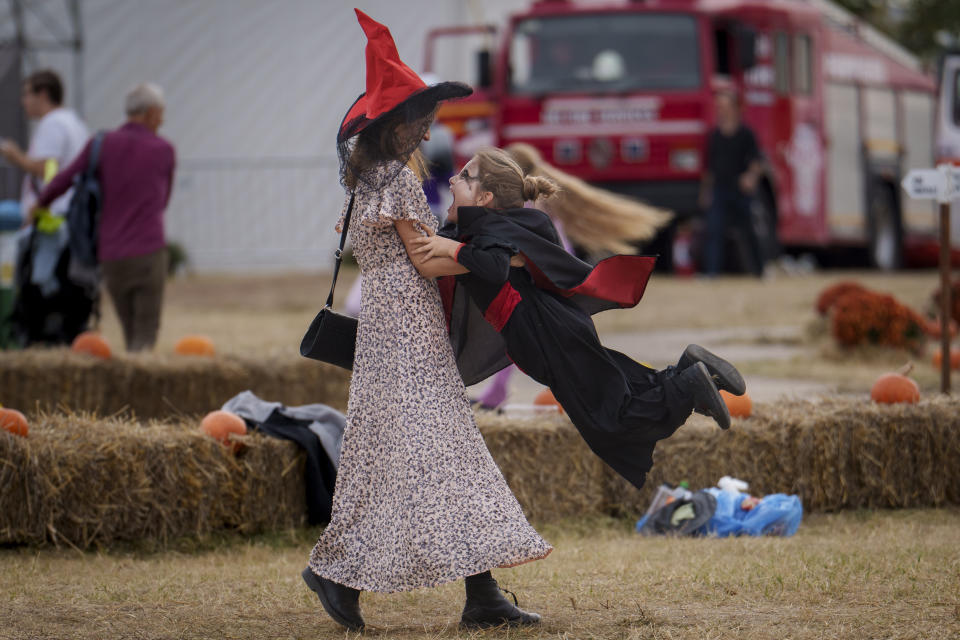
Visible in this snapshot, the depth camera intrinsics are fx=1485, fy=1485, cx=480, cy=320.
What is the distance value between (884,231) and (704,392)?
59.1ft

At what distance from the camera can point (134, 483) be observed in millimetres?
5691

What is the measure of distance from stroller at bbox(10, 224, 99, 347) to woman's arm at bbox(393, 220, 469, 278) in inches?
199

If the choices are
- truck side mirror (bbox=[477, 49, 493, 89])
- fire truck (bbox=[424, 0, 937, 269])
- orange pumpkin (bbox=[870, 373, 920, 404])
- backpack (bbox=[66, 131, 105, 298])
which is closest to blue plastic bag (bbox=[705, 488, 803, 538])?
orange pumpkin (bbox=[870, 373, 920, 404])

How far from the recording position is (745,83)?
17281 millimetres

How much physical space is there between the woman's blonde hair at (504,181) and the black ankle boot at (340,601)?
4.22 ft

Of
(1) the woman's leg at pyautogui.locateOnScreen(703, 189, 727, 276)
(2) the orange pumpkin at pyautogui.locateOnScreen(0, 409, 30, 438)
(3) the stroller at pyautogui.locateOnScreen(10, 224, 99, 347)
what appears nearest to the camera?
(2) the orange pumpkin at pyautogui.locateOnScreen(0, 409, 30, 438)

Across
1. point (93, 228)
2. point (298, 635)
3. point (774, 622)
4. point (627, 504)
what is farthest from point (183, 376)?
point (774, 622)

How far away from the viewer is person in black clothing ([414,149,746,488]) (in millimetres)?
4527

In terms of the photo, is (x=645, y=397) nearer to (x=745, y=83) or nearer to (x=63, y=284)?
(x=63, y=284)

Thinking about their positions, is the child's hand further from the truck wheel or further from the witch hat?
the truck wheel

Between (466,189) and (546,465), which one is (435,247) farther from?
(546,465)

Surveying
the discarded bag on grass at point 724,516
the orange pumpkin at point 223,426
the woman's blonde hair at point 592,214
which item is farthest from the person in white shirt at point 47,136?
the discarded bag on grass at point 724,516

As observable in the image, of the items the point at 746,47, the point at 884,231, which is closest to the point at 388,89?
the point at 746,47

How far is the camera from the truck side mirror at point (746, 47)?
16391 millimetres
